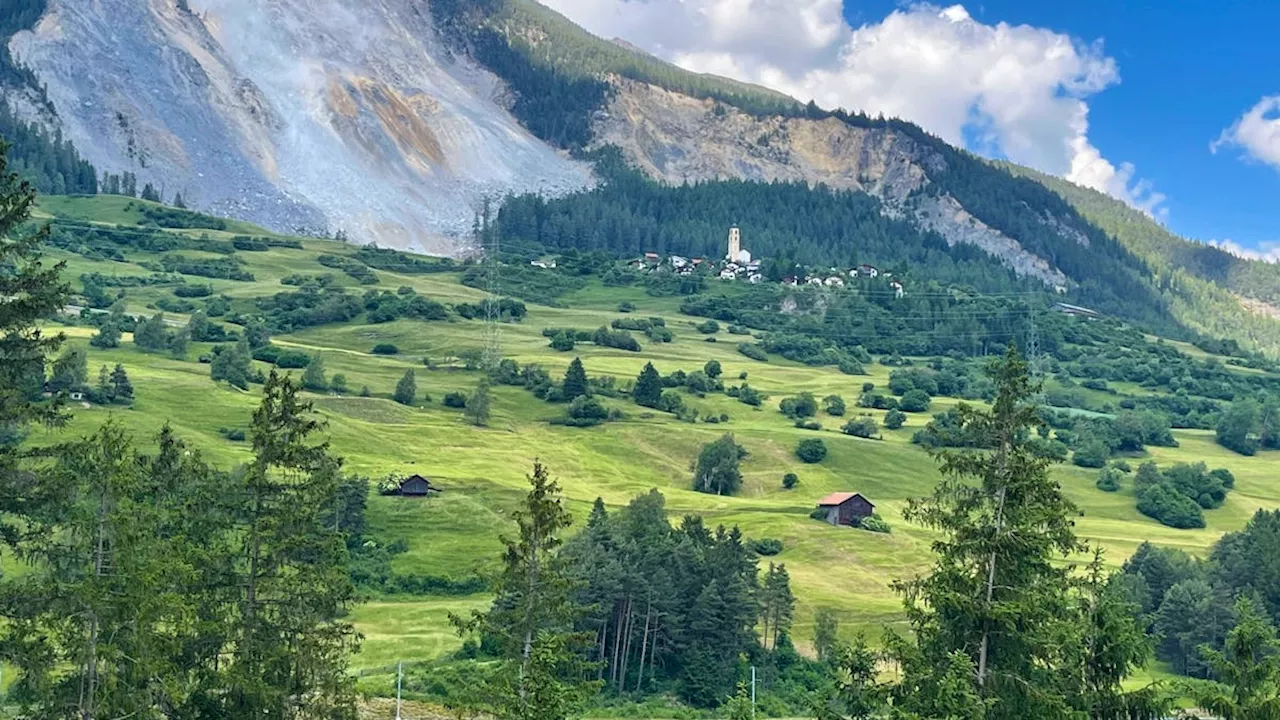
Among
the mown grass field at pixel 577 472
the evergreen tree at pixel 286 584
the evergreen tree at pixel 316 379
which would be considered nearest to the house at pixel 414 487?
the mown grass field at pixel 577 472

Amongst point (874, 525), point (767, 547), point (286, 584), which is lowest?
point (767, 547)

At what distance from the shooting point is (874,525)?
13150 cm

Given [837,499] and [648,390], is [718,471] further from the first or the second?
[648,390]

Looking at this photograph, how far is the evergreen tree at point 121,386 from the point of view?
138 metres

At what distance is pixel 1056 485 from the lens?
3156cm

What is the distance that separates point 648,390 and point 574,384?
37.1 ft

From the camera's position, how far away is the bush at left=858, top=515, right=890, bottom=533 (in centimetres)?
13138

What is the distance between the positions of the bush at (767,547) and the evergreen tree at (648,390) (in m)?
62.9

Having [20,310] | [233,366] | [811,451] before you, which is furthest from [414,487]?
[20,310]

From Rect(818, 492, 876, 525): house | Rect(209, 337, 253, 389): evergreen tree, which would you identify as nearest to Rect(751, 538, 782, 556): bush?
Rect(818, 492, 876, 525): house

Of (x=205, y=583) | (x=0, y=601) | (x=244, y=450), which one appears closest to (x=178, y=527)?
(x=205, y=583)

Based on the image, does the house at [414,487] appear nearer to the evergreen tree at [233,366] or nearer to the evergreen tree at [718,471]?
the evergreen tree at [718,471]

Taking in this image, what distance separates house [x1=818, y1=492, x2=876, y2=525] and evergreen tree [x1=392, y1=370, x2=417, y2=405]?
5799 cm

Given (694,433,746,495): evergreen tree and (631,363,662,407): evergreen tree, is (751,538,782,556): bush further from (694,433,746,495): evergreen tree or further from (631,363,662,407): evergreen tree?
(631,363,662,407): evergreen tree
